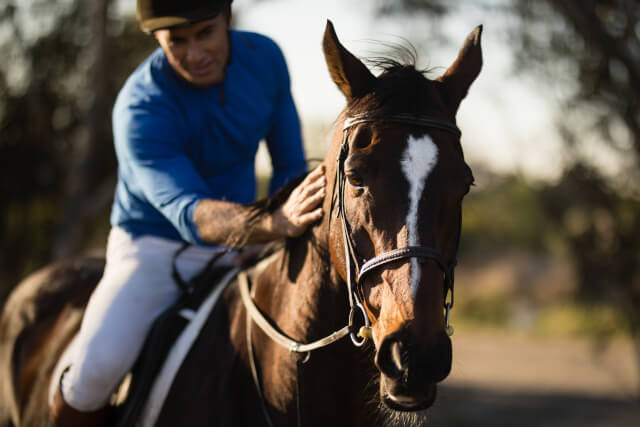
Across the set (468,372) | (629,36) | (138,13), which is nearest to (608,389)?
(468,372)

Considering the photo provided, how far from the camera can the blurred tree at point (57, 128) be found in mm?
8961

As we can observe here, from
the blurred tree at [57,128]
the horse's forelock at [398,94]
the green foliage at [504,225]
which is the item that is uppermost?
the horse's forelock at [398,94]

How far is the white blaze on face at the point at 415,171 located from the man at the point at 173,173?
0.48m

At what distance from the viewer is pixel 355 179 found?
175 centimetres

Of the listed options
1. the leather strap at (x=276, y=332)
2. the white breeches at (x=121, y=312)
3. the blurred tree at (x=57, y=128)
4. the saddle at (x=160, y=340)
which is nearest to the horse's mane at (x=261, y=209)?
the leather strap at (x=276, y=332)

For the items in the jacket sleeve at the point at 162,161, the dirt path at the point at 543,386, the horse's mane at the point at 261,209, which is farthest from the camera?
the dirt path at the point at 543,386

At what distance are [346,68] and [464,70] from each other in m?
0.43

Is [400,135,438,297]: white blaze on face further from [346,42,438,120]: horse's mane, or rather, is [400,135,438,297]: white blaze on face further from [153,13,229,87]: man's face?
[153,13,229,87]: man's face

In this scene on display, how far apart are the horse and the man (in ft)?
0.79

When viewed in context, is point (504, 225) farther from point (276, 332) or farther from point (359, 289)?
point (359, 289)

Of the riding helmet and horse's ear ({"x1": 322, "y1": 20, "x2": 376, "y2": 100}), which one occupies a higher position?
the riding helmet

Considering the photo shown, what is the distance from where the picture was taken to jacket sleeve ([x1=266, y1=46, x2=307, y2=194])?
300 cm

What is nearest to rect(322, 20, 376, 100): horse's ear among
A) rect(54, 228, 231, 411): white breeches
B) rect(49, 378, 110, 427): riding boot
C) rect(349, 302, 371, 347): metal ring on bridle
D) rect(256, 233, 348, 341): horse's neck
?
rect(256, 233, 348, 341): horse's neck

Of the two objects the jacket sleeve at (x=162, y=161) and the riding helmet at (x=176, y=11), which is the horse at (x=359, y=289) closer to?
the jacket sleeve at (x=162, y=161)
